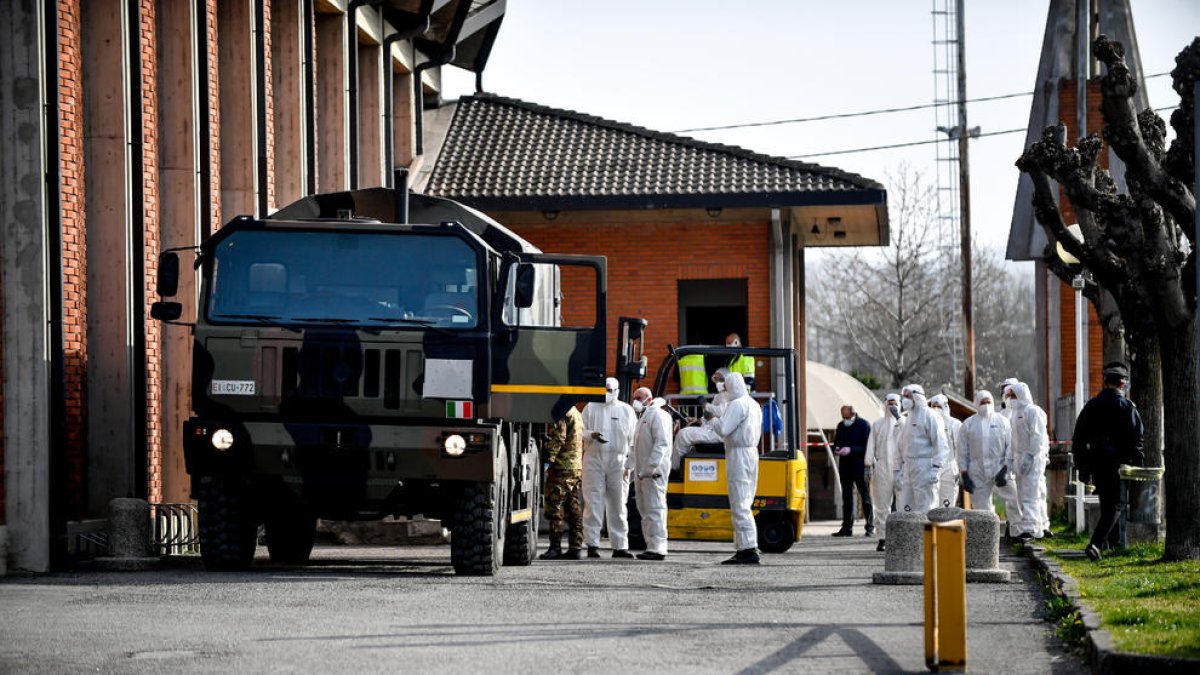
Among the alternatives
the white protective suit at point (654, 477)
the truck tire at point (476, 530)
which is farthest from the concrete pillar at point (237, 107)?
the truck tire at point (476, 530)

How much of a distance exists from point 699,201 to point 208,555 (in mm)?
15508

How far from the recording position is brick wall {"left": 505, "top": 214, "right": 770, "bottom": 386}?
3098 centimetres

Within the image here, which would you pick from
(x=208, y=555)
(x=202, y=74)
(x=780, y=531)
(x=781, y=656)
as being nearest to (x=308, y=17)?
(x=202, y=74)

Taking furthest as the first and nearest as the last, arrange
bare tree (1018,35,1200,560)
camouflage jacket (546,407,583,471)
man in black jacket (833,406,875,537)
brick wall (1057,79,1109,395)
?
brick wall (1057,79,1109,395) → man in black jacket (833,406,875,537) → camouflage jacket (546,407,583,471) → bare tree (1018,35,1200,560)

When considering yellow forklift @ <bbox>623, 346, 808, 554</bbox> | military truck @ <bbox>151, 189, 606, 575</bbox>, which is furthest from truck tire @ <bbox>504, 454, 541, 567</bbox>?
yellow forklift @ <bbox>623, 346, 808, 554</bbox>

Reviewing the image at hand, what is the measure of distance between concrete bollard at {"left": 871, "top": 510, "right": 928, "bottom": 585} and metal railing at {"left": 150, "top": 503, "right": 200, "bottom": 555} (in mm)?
6457

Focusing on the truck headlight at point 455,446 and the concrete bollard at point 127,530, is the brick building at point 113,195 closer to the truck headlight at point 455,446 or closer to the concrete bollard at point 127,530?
the concrete bollard at point 127,530

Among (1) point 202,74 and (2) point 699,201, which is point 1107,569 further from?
(2) point 699,201

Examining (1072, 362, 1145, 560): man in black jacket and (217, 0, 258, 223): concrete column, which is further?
(217, 0, 258, 223): concrete column

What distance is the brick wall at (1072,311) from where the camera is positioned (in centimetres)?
3482

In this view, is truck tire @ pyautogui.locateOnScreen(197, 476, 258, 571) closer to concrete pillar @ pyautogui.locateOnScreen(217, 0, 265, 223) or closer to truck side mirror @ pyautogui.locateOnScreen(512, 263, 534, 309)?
truck side mirror @ pyautogui.locateOnScreen(512, 263, 534, 309)

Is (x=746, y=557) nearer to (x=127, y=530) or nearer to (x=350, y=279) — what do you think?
(x=350, y=279)

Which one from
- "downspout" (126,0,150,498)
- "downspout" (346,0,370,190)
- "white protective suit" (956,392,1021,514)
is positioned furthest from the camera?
"downspout" (346,0,370,190)

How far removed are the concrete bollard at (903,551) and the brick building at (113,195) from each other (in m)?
6.99
